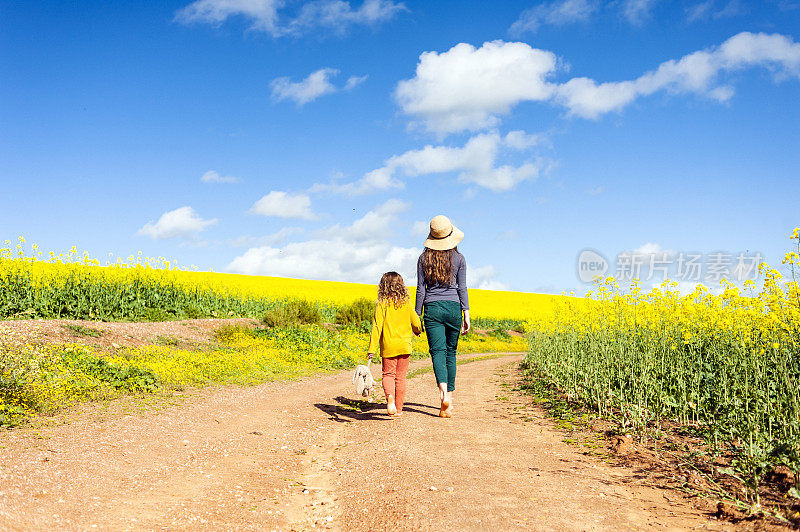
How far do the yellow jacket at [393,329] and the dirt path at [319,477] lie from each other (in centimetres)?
96

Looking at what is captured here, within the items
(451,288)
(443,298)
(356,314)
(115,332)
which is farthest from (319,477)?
(356,314)

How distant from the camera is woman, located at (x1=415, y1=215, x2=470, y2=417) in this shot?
25.7 ft

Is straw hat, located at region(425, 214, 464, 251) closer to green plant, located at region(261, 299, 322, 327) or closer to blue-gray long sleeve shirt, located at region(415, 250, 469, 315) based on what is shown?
blue-gray long sleeve shirt, located at region(415, 250, 469, 315)

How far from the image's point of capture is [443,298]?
7887 mm

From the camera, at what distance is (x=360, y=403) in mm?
9328

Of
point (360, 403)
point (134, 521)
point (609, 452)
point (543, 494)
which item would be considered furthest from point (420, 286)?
point (134, 521)

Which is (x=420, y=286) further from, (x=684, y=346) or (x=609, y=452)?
(x=684, y=346)

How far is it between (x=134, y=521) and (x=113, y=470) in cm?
149

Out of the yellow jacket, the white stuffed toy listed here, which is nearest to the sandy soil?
the white stuffed toy

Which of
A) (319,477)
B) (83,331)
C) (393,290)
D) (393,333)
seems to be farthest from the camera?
(83,331)

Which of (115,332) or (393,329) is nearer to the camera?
(393,329)

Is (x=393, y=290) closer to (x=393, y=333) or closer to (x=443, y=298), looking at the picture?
(x=393, y=333)

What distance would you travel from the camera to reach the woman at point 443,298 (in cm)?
785

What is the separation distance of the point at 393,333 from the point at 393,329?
55mm
